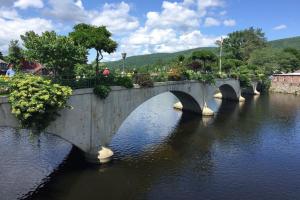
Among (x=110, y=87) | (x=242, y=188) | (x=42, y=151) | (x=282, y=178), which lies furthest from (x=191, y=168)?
(x=42, y=151)

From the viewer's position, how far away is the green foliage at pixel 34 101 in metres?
24.0

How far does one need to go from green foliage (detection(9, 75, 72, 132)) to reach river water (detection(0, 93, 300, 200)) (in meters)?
2.28

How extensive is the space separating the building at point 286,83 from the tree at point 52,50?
95.5 m

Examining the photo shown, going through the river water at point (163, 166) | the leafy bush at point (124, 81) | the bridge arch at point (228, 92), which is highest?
the leafy bush at point (124, 81)

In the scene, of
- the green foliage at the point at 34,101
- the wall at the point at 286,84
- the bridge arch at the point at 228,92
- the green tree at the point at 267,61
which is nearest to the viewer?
the green foliage at the point at 34,101

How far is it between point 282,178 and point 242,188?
16.9 feet

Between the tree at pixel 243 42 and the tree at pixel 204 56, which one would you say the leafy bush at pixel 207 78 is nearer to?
the tree at pixel 204 56

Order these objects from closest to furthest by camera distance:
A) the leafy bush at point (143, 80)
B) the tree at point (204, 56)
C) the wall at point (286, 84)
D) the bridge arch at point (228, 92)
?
the leafy bush at point (143, 80) → the tree at point (204, 56) → the bridge arch at point (228, 92) → the wall at point (286, 84)

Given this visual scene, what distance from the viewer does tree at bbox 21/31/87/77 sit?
89.9 feet

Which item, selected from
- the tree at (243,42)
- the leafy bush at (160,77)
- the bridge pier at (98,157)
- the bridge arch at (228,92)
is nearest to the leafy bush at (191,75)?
the leafy bush at (160,77)

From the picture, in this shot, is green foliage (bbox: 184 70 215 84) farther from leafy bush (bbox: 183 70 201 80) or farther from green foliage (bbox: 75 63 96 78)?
green foliage (bbox: 75 63 96 78)

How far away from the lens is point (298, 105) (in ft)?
271

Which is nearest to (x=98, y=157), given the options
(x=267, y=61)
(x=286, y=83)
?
(x=286, y=83)

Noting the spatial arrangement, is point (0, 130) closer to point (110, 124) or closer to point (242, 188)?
point (110, 124)
